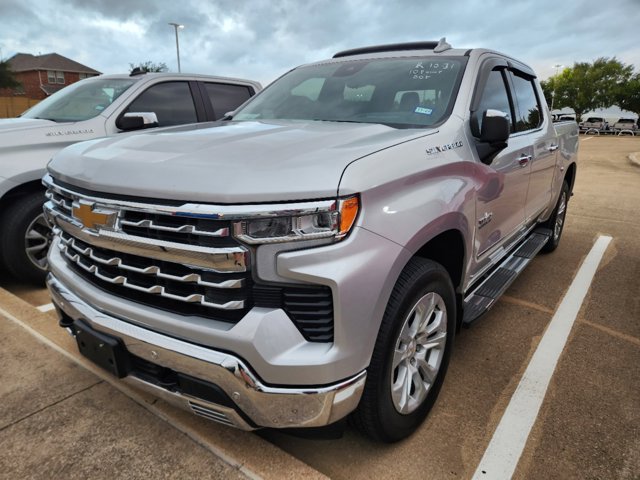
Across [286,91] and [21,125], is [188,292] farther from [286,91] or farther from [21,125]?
[21,125]

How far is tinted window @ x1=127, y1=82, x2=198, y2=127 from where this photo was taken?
4.67 meters

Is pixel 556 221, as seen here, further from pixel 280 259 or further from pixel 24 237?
pixel 24 237

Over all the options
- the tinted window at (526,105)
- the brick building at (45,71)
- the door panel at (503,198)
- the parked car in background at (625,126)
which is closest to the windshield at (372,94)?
the door panel at (503,198)

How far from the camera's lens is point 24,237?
3.81 meters

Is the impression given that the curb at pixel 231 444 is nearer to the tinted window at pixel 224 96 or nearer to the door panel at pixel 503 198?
the door panel at pixel 503 198

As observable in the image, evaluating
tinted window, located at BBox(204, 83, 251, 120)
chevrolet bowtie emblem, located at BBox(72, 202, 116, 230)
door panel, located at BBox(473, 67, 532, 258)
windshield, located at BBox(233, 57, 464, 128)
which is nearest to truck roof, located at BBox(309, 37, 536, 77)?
windshield, located at BBox(233, 57, 464, 128)

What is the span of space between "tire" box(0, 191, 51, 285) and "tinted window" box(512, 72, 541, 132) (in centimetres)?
390

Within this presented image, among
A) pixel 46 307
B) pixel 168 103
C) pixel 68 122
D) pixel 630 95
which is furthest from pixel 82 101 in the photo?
pixel 630 95

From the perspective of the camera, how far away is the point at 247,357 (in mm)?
1622

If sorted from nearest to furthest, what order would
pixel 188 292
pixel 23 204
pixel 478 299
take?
pixel 188 292 → pixel 478 299 → pixel 23 204

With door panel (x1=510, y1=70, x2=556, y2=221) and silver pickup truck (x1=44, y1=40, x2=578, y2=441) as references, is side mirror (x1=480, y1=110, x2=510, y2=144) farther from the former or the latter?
door panel (x1=510, y1=70, x2=556, y2=221)

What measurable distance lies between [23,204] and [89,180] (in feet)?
7.69

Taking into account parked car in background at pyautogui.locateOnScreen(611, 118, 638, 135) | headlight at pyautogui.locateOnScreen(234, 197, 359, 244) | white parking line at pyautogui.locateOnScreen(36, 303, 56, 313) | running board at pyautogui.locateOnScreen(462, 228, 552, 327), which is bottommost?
parked car in background at pyautogui.locateOnScreen(611, 118, 638, 135)

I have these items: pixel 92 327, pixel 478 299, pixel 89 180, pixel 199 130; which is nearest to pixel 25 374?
pixel 92 327
